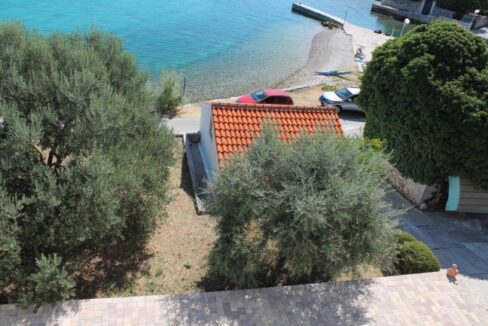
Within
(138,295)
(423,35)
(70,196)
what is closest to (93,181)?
(70,196)

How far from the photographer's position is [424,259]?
1116cm

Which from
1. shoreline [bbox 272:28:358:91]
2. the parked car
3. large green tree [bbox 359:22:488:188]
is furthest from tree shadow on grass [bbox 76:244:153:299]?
shoreline [bbox 272:28:358:91]

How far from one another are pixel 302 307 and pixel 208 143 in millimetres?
8040

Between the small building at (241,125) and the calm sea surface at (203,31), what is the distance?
1315 cm

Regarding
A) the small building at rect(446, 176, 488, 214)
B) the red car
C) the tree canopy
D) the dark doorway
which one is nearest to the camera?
the small building at rect(446, 176, 488, 214)

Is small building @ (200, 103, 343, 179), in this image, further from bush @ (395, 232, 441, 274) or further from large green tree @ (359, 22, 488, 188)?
bush @ (395, 232, 441, 274)

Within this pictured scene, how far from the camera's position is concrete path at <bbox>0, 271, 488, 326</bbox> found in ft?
28.2

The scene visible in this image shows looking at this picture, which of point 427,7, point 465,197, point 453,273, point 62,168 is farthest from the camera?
point 427,7

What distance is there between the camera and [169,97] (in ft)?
73.5

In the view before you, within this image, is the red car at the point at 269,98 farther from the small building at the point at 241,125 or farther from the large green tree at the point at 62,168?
the large green tree at the point at 62,168

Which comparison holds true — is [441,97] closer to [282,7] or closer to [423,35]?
[423,35]

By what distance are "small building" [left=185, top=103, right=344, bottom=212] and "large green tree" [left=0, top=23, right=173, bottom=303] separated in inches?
94.3

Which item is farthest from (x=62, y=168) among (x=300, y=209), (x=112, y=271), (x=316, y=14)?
(x=316, y=14)

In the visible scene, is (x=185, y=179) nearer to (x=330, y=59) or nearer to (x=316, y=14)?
(x=330, y=59)
